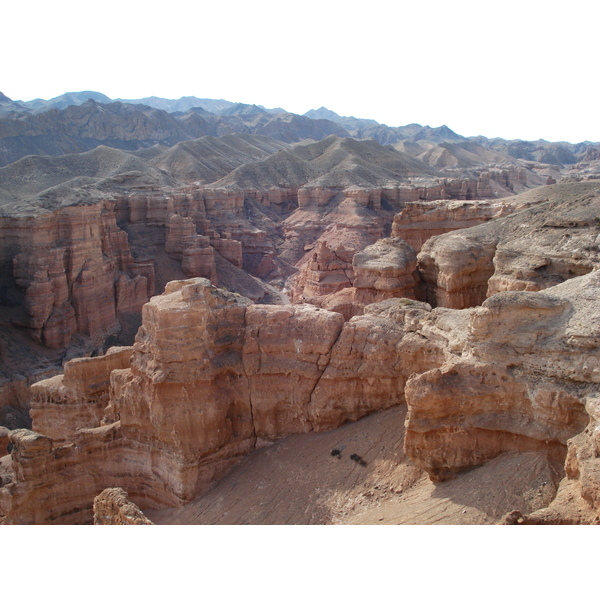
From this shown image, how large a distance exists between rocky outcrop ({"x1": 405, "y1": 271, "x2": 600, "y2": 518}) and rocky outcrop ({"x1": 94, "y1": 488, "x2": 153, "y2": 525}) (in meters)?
4.87

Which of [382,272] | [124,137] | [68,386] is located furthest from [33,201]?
[124,137]

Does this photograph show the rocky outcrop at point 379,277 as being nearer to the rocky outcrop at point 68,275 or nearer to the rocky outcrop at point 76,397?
the rocky outcrop at point 76,397

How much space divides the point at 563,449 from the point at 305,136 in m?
141

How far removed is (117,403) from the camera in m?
13.6

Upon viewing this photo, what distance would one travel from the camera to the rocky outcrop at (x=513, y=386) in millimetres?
8797

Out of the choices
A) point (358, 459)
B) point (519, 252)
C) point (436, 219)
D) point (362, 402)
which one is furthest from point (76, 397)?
point (436, 219)

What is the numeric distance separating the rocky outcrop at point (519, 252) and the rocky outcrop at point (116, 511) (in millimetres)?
10328

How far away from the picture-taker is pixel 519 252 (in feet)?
54.5

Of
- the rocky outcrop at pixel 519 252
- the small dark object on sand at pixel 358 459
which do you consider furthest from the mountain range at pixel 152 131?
the small dark object on sand at pixel 358 459

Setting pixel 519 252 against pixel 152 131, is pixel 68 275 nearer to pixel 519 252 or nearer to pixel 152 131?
pixel 519 252

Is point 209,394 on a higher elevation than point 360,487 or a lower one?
higher

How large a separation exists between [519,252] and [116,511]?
1237cm

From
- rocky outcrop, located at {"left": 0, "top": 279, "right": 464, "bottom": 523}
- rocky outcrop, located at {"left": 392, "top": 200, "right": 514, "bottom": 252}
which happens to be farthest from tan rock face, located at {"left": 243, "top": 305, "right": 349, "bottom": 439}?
rocky outcrop, located at {"left": 392, "top": 200, "right": 514, "bottom": 252}

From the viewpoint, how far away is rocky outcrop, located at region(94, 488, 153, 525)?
33.2ft
